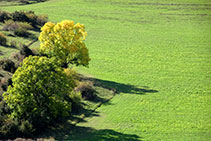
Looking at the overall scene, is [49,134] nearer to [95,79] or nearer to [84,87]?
[84,87]

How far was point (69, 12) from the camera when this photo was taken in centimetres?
12000

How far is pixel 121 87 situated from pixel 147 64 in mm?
14720

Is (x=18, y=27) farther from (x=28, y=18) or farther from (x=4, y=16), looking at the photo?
(x=4, y=16)

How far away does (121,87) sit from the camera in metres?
70.6

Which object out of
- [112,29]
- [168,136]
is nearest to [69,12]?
[112,29]

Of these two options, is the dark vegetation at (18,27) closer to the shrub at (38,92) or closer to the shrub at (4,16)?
the shrub at (4,16)

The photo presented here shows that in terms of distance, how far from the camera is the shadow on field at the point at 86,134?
167 feet

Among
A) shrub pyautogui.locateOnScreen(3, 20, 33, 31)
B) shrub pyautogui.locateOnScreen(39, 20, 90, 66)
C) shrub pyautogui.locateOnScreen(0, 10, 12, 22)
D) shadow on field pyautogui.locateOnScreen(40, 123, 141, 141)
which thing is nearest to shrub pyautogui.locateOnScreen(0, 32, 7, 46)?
shrub pyautogui.locateOnScreen(3, 20, 33, 31)

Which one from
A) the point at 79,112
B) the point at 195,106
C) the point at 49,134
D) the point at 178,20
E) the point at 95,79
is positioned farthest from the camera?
the point at 178,20

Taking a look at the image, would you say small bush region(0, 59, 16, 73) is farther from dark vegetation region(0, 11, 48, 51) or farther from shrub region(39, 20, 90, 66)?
dark vegetation region(0, 11, 48, 51)

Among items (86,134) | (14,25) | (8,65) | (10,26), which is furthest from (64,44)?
(10,26)

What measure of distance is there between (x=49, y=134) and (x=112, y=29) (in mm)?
60148

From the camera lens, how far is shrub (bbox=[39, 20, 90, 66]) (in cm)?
6981

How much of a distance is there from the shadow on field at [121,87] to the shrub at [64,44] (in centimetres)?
459
